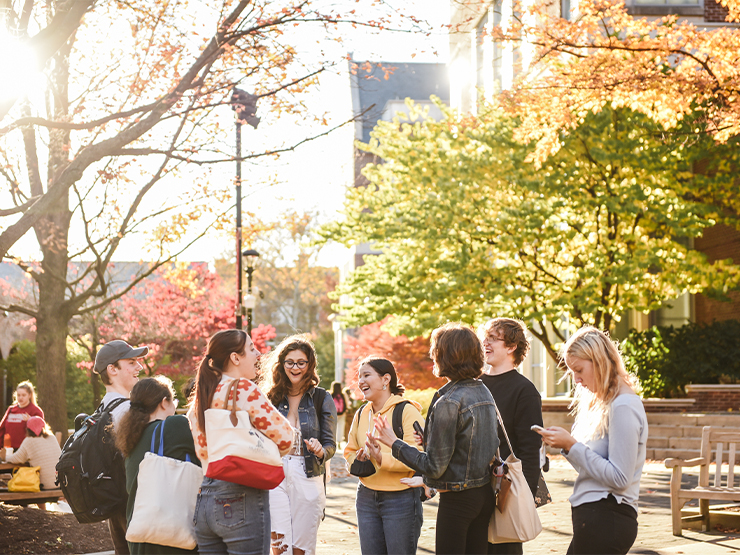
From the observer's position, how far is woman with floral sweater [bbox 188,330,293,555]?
4062 millimetres

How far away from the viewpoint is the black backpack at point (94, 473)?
4961mm

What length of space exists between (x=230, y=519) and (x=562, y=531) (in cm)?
600

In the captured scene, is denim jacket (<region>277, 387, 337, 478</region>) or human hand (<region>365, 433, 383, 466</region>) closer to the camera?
human hand (<region>365, 433, 383, 466</region>)

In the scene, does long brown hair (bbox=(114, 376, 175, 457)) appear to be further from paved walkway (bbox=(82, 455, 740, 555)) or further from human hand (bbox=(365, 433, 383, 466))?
paved walkway (bbox=(82, 455, 740, 555))

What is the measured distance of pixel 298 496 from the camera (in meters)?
5.54

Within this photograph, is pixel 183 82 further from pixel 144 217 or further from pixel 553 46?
pixel 144 217

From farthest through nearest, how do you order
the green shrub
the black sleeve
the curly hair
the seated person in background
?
1. the green shrub
2. the seated person in background
3. the curly hair
4. the black sleeve

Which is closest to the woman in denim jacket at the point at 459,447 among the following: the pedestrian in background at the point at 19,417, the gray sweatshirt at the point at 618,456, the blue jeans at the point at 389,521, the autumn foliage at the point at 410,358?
the gray sweatshirt at the point at 618,456

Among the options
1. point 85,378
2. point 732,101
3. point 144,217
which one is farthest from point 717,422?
point 85,378

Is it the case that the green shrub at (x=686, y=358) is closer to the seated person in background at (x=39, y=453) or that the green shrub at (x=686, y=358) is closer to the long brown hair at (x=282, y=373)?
the seated person in background at (x=39, y=453)

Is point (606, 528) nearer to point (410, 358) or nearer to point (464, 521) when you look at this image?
point (464, 521)

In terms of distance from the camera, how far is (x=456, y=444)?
4.29m

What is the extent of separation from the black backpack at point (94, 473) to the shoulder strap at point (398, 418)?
1738mm

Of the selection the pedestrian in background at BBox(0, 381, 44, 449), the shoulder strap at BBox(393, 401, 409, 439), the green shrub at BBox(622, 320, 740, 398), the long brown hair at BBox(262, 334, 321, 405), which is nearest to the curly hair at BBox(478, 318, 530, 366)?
Result: the shoulder strap at BBox(393, 401, 409, 439)
